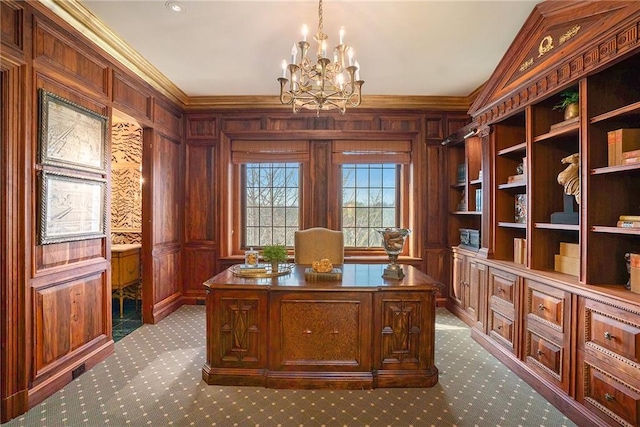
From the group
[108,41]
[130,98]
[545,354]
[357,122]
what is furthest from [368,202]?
[108,41]

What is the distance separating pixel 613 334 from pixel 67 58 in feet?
13.6

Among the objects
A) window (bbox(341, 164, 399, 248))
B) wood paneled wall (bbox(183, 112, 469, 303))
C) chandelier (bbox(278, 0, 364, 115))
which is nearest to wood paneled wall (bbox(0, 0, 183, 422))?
wood paneled wall (bbox(183, 112, 469, 303))

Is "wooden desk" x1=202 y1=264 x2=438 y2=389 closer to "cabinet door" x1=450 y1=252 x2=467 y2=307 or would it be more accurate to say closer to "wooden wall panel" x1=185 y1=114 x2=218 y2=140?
"cabinet door" x1=450 y1=252 x2=467 y2=307

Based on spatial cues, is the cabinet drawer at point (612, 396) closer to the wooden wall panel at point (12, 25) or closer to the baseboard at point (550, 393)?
the baseboard at point (550, 393)

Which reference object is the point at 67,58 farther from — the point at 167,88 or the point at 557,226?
the point at 557,226

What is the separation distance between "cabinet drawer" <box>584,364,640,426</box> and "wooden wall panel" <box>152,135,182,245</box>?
13.6 feet

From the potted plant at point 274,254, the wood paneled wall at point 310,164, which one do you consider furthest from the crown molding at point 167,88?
the potted plant at point 274,254

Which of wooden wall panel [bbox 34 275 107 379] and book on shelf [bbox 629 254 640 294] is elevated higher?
book on shelf [bbox 629 254 640 294]

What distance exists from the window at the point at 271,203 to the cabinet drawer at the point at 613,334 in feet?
11.3

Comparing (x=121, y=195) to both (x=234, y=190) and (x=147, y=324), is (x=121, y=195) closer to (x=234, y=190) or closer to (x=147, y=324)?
(x=234, y=190)

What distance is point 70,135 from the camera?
2.55m

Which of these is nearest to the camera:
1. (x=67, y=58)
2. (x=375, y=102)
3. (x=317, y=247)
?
(x=67, y=58)

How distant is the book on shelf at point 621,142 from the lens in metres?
2.00

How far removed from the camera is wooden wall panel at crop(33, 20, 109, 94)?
229 cm
